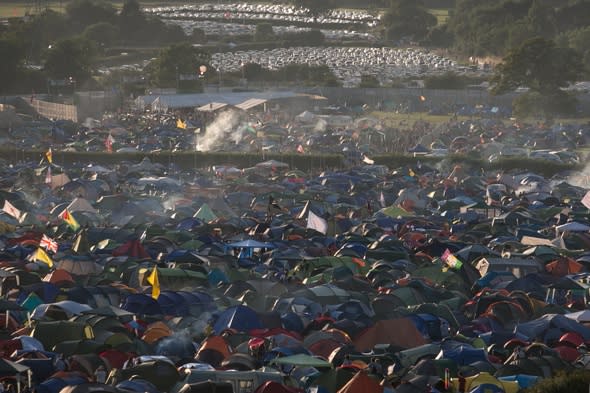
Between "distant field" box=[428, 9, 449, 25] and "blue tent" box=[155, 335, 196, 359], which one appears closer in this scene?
"blue tent" box=[155, 335, 196, 359]

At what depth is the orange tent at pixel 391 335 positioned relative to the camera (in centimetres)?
2186

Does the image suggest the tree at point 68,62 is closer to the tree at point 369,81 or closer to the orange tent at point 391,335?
the tree at point 369,81

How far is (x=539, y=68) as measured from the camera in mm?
71562

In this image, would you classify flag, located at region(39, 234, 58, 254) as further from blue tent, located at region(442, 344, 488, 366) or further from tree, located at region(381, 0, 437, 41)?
tree, located at region(381, 0, 437, 41)

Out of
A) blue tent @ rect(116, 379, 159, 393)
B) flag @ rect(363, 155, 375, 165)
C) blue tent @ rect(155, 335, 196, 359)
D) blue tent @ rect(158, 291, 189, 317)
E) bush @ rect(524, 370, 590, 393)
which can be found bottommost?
flag @ rect(363, 155, 375, 165)

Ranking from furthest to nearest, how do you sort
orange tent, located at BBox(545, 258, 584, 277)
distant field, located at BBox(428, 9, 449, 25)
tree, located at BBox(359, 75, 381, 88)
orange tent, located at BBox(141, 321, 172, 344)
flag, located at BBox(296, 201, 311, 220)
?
distant field, located at BBox(428, 9, 449, 25) < tree, located at BBox(359, 75, 381, 88) < flag, located at BBox(296, 201, 311, 220) < orange tent, located at BBox(545, 258, 584, 277) < orange tent, located at BBox(141, 321, 172, 344)

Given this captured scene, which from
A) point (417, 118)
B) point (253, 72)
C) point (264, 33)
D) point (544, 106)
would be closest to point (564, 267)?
point (544, 106)

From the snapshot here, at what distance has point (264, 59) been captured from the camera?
107 metres

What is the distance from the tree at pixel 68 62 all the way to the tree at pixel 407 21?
43639 mm

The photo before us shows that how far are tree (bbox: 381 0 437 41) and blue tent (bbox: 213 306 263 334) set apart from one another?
98.8 m

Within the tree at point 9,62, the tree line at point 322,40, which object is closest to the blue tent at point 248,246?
the tree line at point 322,40

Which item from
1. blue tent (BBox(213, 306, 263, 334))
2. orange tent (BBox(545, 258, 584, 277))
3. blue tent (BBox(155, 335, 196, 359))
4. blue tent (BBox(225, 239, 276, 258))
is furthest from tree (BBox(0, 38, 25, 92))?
blue tent (BBox(155, 335, 196, 359))

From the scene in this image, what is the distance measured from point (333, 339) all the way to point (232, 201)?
18505 mm

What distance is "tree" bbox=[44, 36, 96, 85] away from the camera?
8088 cm
